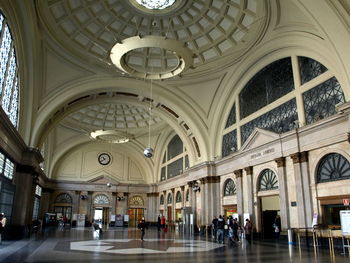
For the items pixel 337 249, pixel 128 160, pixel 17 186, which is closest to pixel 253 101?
pixel 337 249

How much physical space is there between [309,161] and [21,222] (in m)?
14.4

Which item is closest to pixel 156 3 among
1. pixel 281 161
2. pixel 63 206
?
pixel 281 161

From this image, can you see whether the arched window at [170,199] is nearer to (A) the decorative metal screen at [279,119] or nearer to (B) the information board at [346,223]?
(A) the decorative metal screen at [279,119]

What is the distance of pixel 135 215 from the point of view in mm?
34406

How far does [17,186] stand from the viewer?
54.6 ft

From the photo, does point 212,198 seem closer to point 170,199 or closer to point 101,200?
point 170,199

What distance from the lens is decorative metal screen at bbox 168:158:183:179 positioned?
27872 millimetres

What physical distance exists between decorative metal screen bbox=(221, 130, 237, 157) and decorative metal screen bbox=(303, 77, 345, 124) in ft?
20.3

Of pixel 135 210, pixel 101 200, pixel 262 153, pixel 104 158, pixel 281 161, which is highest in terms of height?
pixel 104 158

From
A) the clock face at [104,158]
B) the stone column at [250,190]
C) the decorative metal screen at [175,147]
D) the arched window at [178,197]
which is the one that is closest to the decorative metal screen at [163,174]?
the decorative metal screen at [175,147]

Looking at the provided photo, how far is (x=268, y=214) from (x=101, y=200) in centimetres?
2171

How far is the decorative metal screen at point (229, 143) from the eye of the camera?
19516 mm

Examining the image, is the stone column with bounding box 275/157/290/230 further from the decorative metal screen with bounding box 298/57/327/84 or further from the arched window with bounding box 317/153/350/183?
the decorative metal screen with bounding box 298/57/327/84

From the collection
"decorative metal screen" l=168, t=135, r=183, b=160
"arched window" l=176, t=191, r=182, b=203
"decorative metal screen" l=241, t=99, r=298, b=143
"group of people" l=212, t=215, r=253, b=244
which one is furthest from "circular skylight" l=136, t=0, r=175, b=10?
"arched window" l=176, t=191, r=182, b=203
